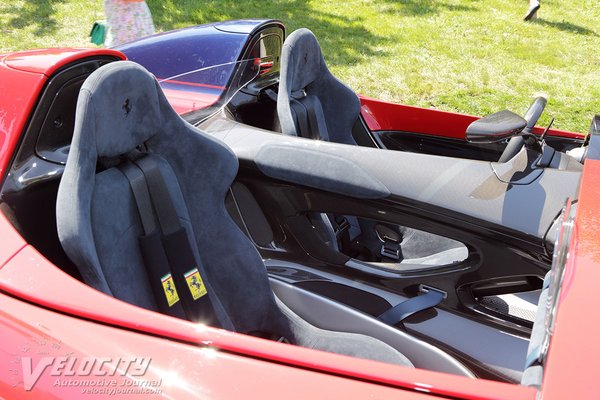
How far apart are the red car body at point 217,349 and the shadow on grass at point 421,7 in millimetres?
6432

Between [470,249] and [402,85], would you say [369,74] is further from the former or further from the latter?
[470,249]

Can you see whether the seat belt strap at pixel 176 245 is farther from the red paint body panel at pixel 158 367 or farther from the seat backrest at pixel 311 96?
the seat backrest at pixel 311 96

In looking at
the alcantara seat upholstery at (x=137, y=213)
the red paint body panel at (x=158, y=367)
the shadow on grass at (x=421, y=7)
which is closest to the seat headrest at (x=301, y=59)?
the alcantara seat upholstery at (x=137, y=213)

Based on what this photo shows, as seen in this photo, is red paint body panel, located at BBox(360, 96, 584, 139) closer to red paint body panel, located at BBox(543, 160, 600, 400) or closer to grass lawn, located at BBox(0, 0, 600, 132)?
red paint body panel, located at BBox(543, 160, 600, 400)

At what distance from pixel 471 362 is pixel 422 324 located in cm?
19

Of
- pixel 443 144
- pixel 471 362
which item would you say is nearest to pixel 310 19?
pixel 443 144

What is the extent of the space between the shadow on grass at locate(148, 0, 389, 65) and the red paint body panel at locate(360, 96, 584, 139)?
2958mm

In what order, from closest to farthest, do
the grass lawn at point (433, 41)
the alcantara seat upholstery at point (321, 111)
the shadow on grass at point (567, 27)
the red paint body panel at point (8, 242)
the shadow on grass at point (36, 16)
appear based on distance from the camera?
the red paint body panel at point (8, 242) < the alcantara seat upholstery at point (321, 111) < the grass lawn at point (433, 41) < the shadow on grass at point (36, 16) < the shadow on grass at point (567, 27)

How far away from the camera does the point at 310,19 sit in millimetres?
6918

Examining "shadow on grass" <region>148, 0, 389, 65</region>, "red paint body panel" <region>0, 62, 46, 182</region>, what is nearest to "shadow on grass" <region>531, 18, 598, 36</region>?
"shadow on grass" <region>148, 0, 389, 65</region>

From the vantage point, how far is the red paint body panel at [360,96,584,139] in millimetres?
2771

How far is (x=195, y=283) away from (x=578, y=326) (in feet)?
3.08

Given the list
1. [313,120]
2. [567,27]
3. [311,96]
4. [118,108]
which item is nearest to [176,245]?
[118,108]

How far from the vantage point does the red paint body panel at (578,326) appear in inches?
37.1
